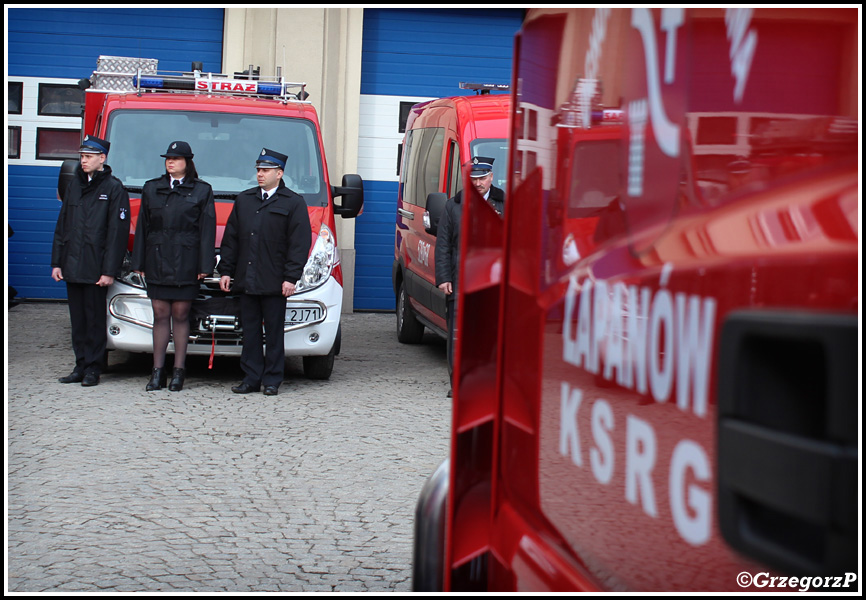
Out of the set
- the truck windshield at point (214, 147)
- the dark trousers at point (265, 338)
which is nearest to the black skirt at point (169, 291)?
the dark trousers at point (265, 338)

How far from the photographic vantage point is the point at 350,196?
882 cm

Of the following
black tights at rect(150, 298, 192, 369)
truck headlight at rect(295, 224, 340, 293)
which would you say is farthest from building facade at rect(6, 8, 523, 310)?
black tights at rect(150, 298, 192, 369)

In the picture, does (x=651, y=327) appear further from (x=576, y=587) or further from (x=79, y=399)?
(x=79, y=399)

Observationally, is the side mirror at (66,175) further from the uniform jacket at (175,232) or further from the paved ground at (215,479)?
the paved ground at (215,479)

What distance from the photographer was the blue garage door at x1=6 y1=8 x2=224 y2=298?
13.0 meters

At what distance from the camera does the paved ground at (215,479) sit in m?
4.13

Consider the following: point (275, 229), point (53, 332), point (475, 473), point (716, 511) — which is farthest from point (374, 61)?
point (716, 511)

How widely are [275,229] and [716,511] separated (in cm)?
673

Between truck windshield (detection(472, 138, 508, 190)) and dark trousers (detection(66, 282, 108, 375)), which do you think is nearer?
dark trousers (detection(66, 282, 108, 375))

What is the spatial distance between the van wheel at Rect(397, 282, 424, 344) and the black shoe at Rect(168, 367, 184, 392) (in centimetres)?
318

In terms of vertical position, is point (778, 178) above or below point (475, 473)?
above

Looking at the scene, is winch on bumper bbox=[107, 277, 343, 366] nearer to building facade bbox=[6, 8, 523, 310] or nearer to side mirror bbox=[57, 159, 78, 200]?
side mirror bbox=[57, 159, 78, 200]

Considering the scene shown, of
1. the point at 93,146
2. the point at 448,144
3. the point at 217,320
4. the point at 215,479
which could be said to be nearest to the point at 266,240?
the point at 217,320

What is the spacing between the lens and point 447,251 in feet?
25.2
